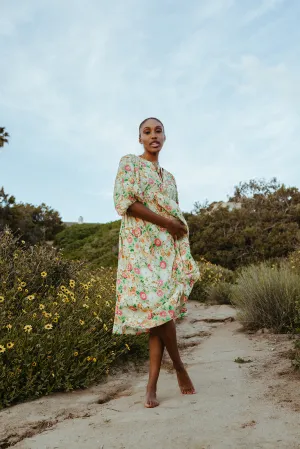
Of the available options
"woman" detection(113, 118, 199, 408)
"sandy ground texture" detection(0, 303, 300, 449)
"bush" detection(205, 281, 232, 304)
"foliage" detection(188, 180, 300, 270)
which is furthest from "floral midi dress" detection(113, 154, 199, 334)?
"foliage" detection(188, 180, 300, 270)

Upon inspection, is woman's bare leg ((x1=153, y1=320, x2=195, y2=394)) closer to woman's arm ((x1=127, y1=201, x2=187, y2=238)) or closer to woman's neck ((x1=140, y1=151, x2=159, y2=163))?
woman's arm ((x1=127, y1=201, x2=187, y2=238))

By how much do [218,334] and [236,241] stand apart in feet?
30.1

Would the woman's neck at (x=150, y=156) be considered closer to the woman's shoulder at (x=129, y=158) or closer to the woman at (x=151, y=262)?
the woman at (x=151, y=262)

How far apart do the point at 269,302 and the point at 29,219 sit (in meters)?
16.8

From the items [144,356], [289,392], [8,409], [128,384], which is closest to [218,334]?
[144,356]

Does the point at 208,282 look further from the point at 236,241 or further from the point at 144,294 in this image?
the point at 144,294

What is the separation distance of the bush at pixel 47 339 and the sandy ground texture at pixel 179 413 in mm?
156

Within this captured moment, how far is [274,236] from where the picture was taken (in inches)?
611

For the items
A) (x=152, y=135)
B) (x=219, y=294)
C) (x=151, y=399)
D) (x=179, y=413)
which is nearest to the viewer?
(x=179, y=413)

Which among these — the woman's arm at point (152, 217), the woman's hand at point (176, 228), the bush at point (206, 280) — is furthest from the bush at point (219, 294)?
the woman's arm at point (152, 217)

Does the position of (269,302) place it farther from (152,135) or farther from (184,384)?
(152,135)

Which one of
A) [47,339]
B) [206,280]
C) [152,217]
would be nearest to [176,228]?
[152,217]

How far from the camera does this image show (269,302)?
6.31 metres

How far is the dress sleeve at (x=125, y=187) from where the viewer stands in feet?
11.3
